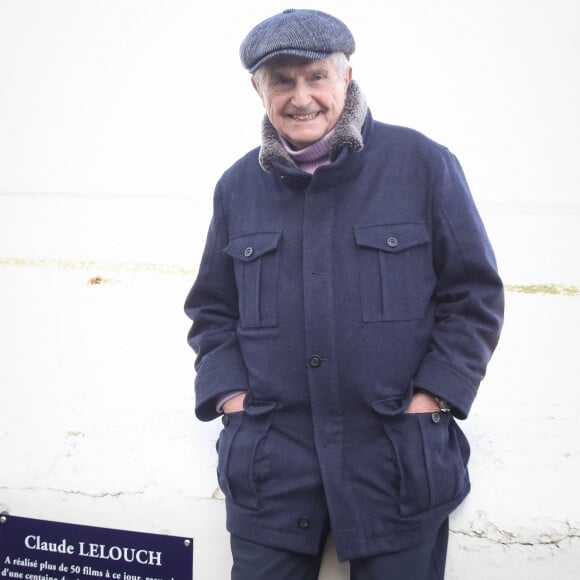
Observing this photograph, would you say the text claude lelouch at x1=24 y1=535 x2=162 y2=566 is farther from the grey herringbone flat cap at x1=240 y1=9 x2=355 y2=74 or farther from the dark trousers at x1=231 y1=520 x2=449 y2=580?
the grey herringbone flat cap at x1=240 y1=9 x2=355 y2=74

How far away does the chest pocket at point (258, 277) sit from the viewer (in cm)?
170

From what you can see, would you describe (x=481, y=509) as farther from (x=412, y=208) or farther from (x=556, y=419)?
(x=412, y=208)

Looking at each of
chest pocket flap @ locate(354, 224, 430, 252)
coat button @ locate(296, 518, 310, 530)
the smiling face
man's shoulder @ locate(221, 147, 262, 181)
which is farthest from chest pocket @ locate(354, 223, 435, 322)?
coat button @ locate(296, 518, 310, 530)

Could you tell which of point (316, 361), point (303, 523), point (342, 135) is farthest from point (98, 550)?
point (342, 135)

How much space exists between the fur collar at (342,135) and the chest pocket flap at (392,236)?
0.21 metres

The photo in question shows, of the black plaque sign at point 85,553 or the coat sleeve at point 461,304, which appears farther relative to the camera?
the black plaque sign at point 85,553

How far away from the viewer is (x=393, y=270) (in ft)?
5.32

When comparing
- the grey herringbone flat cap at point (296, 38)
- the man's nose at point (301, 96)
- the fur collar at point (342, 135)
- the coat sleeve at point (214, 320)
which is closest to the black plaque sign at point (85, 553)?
the coat sleeve at point (214, 320)

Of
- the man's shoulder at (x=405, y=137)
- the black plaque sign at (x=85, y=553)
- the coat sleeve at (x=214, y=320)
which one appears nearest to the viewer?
the man's shoulder at (x=405, y=137)

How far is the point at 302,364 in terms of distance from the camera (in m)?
1.64

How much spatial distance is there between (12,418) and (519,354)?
1887mm

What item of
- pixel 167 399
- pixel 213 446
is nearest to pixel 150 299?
pixel 167 399

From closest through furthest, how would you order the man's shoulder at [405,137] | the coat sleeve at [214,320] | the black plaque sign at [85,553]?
the man's shoulder at [405,137] < the coat sleeve at [214,320] < the black plaque sign at [85,553]

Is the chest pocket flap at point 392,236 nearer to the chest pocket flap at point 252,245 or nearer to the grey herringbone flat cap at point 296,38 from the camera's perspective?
the chest pocket flap at point 252,245
